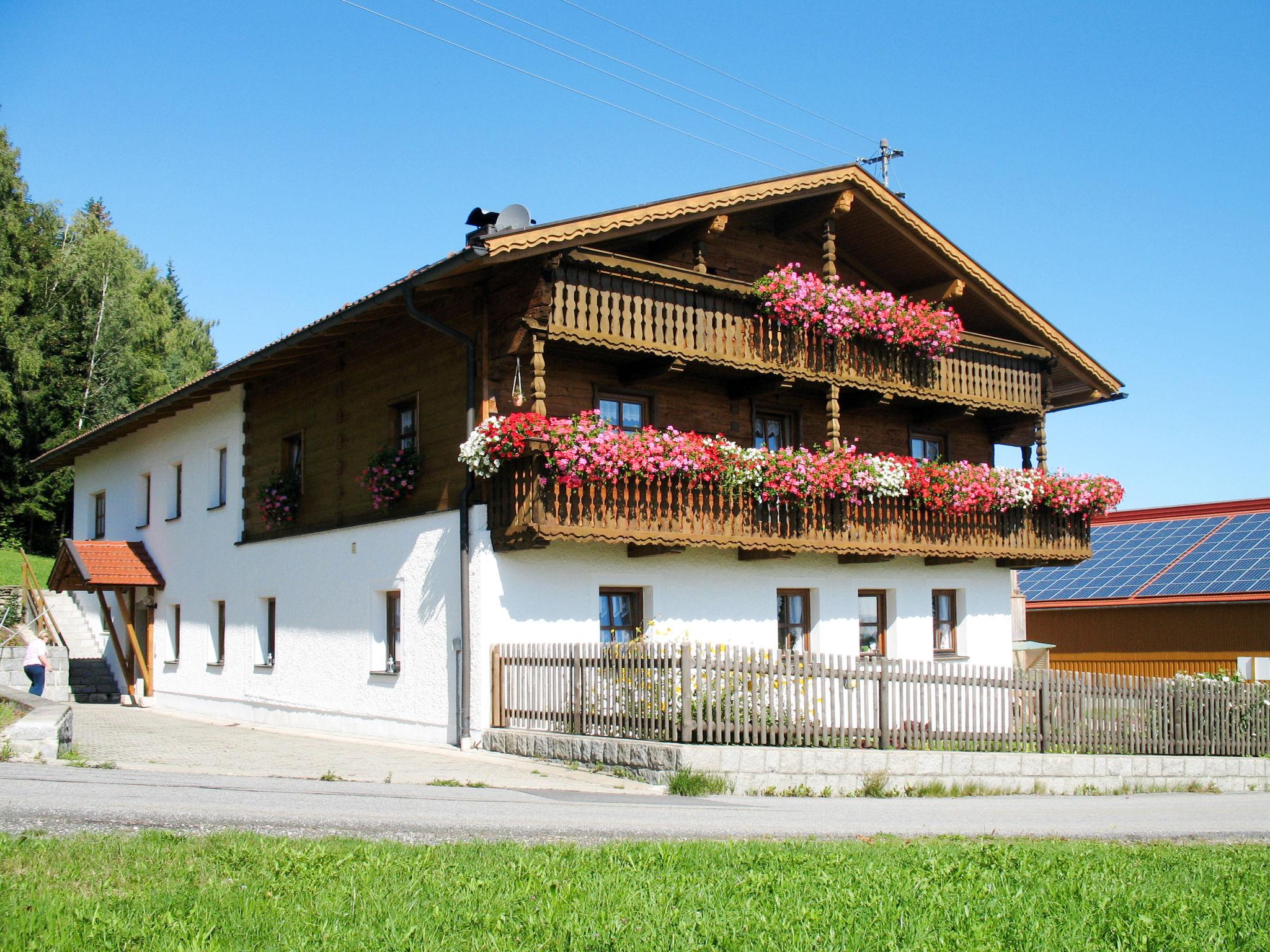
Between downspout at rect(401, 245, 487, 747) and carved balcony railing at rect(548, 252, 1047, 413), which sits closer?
downspout at rect(401, 245, 487, 747)

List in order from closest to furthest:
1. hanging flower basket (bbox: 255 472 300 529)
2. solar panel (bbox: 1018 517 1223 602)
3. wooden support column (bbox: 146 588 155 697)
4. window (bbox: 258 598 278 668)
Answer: hanging flower basket (bbox: 255 472 300 529) < window (bbox: 258 598 278 668) < wooden support column (bbox: 146 588 155 697) < solar panel (bbox: 1018 517 1223 602)

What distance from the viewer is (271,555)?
73.4 ft

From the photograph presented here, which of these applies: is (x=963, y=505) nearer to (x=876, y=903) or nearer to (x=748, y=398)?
(x=748, y=398)

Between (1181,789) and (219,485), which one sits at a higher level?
(219,485)

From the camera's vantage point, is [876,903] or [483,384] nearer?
[876,903]

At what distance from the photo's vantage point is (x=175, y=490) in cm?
2719

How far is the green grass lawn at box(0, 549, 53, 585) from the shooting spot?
128 feet

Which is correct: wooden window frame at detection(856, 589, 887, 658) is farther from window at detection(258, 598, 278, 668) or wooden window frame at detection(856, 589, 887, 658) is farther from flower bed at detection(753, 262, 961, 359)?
window at detection(258, 598, 278, 668)

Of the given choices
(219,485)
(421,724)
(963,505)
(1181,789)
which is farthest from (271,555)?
(1181,789)

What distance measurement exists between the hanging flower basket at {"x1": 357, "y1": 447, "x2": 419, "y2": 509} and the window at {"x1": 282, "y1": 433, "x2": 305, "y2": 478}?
3503 millimetres

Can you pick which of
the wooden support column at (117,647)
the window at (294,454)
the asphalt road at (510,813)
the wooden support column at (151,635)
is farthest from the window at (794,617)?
the wooden support column at (117,647)

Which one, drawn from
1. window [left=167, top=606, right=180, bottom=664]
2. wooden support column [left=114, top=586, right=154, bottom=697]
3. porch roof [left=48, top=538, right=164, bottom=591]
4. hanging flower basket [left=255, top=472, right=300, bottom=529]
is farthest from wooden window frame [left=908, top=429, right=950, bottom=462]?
wooden support column [left=114, top=586, right=154, bottom=697]

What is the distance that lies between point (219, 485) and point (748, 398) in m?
11.1

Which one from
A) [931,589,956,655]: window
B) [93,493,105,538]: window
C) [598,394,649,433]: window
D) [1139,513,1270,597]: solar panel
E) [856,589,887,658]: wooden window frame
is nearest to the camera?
[598,394,649,433]: window
